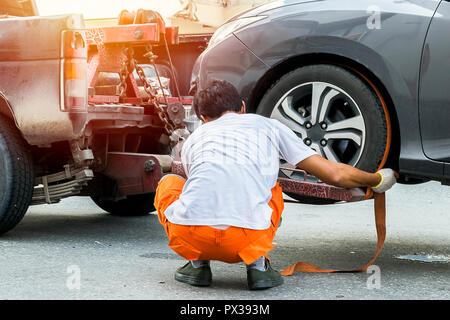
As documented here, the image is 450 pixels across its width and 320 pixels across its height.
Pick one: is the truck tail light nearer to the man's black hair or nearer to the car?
the car

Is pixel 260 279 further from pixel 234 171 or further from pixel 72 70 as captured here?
pixel 72 70

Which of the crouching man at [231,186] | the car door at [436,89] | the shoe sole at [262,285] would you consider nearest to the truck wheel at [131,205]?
the crouching man at [231,186]

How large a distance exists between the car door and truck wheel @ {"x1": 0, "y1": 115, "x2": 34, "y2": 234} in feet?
8.46

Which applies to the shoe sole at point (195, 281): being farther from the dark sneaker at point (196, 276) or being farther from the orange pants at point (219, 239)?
the orange pants at point (219, 239)

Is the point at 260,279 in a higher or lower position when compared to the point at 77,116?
lower

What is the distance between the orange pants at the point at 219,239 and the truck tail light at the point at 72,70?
4.14ft

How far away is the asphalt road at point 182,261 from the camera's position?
3166 millimetres

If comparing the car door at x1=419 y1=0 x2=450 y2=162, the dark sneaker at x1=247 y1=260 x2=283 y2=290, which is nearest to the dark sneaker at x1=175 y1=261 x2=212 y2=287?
the dark sneaker at x1=247 y1=260 x2=283 y2=290

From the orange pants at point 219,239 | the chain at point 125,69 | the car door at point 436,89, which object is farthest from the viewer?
the chain at point 125,69

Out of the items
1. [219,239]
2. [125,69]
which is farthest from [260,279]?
[125,69]

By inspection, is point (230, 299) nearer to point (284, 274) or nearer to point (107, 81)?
point (284, 274)

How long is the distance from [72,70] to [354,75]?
181cm

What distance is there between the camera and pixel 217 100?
319cm

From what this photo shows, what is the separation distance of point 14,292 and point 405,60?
90.9 inches
